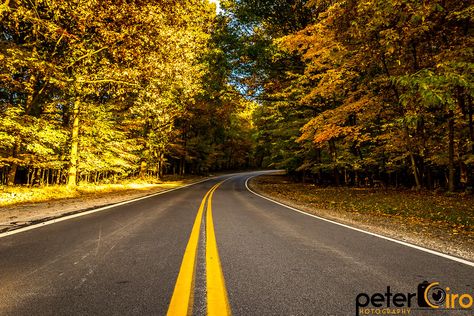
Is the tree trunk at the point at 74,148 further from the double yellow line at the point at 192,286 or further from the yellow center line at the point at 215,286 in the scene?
the yellow center line at the point at 215,286

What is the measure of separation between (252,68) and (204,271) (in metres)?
15.8

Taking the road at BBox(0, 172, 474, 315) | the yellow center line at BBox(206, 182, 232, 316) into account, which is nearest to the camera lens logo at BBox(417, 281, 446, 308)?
the road at BBox(0, 172, 474, 315)

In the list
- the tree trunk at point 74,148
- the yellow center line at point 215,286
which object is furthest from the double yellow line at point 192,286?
the tree trunk at point 74,148

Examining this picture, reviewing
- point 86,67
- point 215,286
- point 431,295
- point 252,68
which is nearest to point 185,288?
point 215,286

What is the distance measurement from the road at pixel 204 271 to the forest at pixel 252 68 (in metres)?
5.00

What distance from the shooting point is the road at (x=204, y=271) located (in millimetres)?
2359

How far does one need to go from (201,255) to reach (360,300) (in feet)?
7.22

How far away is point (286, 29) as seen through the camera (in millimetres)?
16844

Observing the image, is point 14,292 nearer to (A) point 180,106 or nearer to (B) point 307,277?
(B) point 307,277

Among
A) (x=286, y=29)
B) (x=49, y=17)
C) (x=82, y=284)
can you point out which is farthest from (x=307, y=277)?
(x=286, y=29)

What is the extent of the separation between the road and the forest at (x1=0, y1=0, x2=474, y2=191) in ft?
16.4

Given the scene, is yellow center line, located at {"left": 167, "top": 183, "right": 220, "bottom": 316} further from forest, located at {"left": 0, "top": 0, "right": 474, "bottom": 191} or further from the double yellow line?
forest, located at {"left": 0, "top": 0, "right": 474, "bottom": 191}

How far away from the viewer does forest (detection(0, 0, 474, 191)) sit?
30.9 feet

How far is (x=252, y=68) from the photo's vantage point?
17047mm
